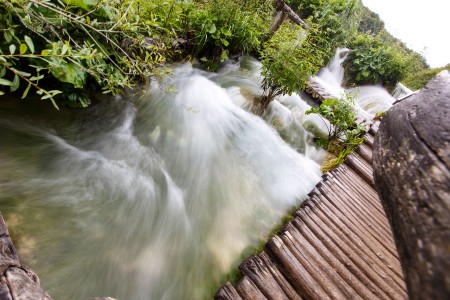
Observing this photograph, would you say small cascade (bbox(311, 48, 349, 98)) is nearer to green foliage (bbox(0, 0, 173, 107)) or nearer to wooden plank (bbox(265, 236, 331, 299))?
green foliage (bbox(0, 0, 173, 107))

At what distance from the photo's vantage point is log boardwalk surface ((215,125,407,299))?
2.32 metres

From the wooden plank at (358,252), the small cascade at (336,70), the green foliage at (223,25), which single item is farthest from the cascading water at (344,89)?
the wooden plank at (358,252)

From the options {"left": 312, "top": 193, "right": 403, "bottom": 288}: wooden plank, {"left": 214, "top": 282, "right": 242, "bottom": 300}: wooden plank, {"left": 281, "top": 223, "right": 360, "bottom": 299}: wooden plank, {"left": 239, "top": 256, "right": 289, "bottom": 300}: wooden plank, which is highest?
{"left": 312, "top": 193, "right": 403, "bottom": 288}: wooden plank

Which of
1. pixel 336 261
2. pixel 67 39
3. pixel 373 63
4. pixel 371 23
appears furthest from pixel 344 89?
pixel 371 23

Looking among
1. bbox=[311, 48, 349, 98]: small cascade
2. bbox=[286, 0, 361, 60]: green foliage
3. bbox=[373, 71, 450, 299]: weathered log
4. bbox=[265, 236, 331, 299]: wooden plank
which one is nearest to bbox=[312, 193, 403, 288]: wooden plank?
bbox=[265, 236, 331, 299]: wooden plank

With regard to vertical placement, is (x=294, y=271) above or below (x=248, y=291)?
above

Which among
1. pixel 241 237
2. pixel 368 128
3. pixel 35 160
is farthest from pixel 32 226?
pixel 368 128

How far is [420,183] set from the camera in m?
0.50

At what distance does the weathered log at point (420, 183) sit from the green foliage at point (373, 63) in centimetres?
1338

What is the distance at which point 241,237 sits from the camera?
3080mm

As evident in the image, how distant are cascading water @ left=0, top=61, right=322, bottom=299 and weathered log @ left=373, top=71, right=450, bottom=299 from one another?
2.35m

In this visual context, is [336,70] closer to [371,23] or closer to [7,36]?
[7,36]

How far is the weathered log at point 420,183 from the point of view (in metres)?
0.41

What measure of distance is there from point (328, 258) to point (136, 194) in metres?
2.26
